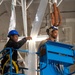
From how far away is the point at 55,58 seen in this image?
6043mm

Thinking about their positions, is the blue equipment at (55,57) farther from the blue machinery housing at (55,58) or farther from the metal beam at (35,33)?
the metal beam at (35,33)

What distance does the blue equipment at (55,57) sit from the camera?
19.7 feet

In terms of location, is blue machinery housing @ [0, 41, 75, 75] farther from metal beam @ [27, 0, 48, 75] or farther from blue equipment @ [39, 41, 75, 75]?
metal beam @ [27, 0, 48, 75]

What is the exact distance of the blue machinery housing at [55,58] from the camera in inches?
236

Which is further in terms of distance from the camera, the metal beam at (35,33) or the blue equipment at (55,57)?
the metal beam at (35,33)

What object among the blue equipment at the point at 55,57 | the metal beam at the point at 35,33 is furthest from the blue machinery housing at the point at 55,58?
the metal beam at the point at 35,33

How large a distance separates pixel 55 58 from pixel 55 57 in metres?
0.02

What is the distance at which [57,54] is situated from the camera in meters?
6.08

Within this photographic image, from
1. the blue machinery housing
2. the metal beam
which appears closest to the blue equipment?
the blue machinery housing

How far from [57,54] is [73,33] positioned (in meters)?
5.96

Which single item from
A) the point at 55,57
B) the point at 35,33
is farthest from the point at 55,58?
the point at 35,33

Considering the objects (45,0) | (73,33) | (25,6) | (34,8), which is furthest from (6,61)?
(73,33)

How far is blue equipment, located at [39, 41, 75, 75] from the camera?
5994 millimetres

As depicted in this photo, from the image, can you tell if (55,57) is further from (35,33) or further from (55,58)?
(35,33)
